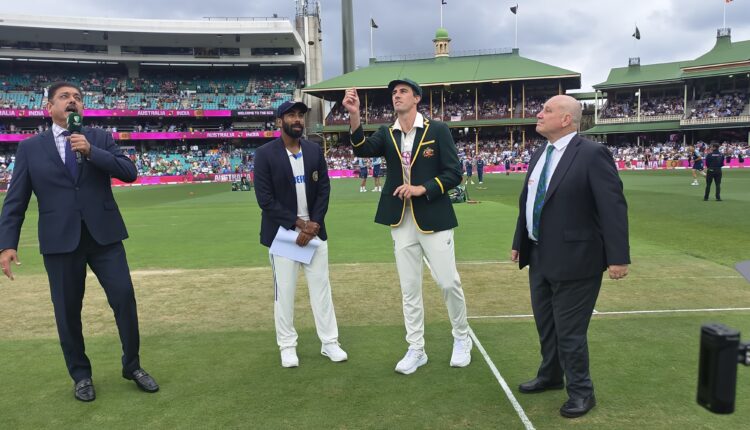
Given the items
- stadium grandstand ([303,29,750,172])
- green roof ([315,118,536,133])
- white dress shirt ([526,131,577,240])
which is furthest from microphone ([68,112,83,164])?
green roof ([315,118,536,133])

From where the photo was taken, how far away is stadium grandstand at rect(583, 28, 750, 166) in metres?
50.9

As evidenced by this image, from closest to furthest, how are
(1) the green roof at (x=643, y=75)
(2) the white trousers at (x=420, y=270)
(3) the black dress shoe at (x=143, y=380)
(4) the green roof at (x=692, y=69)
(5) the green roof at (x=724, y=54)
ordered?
(3) the black dress shoe at (x=143, y=380) → (2) the white trousers at (x=420, y=270) → (4) the green roof at (x=692, y=69) → (5) the green roof at (x=724, y=54) → (1) the green roof at (x=643, y=75)

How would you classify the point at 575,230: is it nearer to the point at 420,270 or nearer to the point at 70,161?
the point at 420,270

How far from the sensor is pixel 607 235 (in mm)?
3584

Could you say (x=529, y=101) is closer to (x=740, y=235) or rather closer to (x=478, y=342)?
(x=740, y=235)

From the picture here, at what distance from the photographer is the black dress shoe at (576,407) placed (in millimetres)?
3707

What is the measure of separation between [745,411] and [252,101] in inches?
2638

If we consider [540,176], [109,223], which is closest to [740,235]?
[540,176]

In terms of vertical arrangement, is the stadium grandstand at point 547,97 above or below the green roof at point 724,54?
below

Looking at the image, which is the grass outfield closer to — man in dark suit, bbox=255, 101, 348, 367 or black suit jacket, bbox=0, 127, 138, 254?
man in dark suit, bbox=255, 101, 348, 367

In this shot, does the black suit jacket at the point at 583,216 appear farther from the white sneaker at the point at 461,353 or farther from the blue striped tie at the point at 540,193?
the white sneaker at the point at 461,353

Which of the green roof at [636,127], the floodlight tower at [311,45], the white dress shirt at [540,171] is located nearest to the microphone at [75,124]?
the white dress shirt at [540,171]

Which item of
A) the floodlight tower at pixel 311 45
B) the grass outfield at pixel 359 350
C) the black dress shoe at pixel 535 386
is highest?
the floodlight tower at pixel 311 45

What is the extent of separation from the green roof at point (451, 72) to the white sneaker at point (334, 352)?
5398 cm
